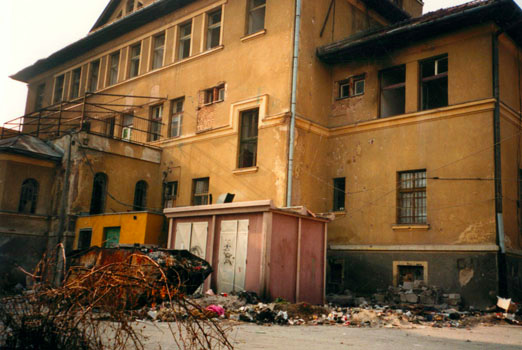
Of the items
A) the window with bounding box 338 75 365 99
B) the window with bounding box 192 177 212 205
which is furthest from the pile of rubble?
the window with bounding box 192 177 212 205

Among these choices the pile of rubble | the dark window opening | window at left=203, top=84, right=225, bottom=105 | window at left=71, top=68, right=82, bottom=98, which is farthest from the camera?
window at left=71, top=68, right=82, bottom=98

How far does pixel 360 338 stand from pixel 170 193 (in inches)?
567

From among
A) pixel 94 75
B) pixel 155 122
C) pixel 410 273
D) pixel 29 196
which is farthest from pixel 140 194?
pixel 410 273

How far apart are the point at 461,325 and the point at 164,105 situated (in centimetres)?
1557

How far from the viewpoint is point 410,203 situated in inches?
650

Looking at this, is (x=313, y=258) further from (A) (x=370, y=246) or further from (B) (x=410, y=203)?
(B) (x=410, y=203)

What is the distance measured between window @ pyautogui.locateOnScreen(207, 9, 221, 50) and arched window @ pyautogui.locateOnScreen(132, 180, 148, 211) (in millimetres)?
6402

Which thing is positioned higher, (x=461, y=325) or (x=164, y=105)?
(x=164, y=105)

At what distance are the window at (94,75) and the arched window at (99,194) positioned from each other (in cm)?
843

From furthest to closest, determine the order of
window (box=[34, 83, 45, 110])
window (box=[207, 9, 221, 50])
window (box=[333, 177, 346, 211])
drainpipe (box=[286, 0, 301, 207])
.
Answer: window (box=[34, 83, 45, 110]) < window (box=[207, 9, 221, 50]) < window (box=[333, 177, 346, 211]) < drainpipe (box=[286, 0, 301, 207])

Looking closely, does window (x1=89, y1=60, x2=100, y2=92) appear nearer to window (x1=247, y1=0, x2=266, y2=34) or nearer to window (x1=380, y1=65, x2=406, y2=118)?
window (x1=247, y1=0, x2=266, y2=34)

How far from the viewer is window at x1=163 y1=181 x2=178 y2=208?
2178 cm

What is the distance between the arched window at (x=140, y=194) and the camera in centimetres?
2216

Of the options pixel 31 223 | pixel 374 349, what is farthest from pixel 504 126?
pixel 31 223
